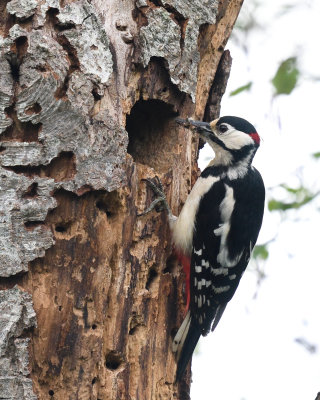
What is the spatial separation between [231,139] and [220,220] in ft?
1.80

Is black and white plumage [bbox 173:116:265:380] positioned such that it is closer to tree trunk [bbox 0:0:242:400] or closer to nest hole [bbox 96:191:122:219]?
tree trunk [bbox 0:0:242:400]

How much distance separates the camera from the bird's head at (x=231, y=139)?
4.01 metres

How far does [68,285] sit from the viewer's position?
2926 millimetres

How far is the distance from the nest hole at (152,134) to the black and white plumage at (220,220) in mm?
119

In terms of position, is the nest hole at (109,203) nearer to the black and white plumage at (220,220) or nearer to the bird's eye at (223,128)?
the black and white plumage at (220,220)

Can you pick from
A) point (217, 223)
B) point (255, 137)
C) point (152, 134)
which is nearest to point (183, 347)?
point (217, 223)

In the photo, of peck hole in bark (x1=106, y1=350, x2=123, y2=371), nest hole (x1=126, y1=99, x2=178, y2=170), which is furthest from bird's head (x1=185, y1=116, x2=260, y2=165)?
peck hole in bark (x1=106, y1=350, x2=123, y2=371)

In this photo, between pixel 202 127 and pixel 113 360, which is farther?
pixel 202 127

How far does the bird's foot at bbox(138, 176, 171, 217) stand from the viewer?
132 inches

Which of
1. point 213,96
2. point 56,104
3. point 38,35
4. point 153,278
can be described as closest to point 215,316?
point 153,278

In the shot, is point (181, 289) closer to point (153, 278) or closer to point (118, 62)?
point (153, 278)

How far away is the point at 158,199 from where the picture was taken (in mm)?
Result: 3359

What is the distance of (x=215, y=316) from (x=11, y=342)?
1.41 m

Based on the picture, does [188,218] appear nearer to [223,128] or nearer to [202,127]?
[202,127]
